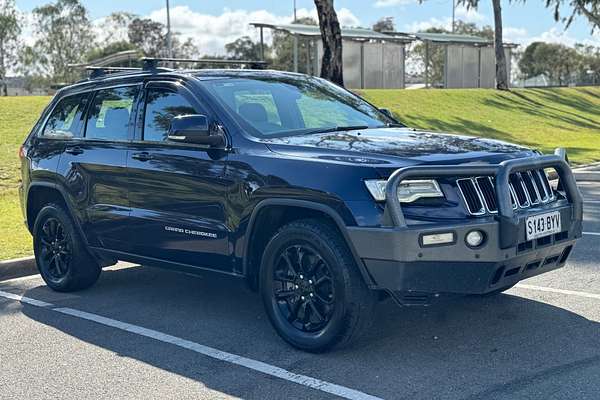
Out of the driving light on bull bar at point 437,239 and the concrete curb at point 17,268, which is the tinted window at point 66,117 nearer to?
the concrete curb at point 17,268

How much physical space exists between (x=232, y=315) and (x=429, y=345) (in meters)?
1.64

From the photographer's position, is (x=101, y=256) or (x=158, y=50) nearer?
(x=101, y=256)

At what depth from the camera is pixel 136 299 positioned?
6.61 meters

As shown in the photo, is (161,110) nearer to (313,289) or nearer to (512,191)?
(313,289)

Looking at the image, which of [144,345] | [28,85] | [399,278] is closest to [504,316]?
[399,278]

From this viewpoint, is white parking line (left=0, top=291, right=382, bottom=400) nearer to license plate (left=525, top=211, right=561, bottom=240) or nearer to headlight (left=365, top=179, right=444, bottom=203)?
headlight (left=365, top=179, right=444, bottom=203)

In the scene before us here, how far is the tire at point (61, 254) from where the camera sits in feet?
21.9

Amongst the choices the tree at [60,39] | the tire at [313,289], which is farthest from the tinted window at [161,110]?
the tree at [60,39]

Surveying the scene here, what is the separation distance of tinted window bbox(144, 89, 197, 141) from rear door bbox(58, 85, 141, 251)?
0.61ft

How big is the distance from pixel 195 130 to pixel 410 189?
161 centimetres

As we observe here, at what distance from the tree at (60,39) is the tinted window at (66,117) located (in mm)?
63553

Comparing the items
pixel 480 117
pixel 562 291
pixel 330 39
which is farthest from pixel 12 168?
pixel 480 117

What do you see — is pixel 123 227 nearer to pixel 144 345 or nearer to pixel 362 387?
pixel 144 345

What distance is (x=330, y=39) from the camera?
1741cm
